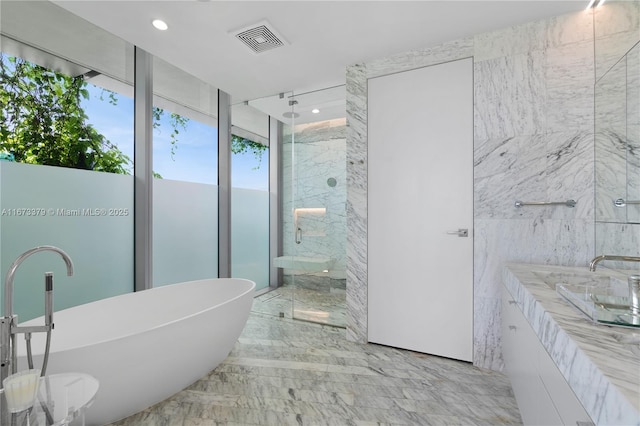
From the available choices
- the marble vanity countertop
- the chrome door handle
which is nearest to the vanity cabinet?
the marble vanity countertop

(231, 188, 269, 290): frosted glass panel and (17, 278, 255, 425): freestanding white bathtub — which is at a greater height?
(231, 188, 269, 290): frosted glass panel

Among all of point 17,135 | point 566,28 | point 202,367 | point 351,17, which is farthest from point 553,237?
point 17,135

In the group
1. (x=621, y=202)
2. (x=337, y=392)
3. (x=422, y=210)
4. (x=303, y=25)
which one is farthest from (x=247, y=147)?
(x=621, y=202)

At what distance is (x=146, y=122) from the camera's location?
2.91 metres

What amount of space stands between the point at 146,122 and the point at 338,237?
2188 millimetres

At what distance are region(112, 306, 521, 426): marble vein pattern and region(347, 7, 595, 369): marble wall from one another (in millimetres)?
432

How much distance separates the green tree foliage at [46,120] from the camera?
6.83ft

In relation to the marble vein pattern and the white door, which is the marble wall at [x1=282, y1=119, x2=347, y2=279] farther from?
the marble vein pattern

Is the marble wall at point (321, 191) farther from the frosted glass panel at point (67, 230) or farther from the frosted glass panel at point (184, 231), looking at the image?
the frosted glass panel at point (67, 230)

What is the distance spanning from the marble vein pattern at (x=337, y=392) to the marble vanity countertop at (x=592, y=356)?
99cm

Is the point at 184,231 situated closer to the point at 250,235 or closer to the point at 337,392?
the point at 250,235

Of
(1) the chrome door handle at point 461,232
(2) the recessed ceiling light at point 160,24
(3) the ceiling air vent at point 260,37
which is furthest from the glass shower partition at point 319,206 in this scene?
(2) the recessed ceiling light at point 160,24

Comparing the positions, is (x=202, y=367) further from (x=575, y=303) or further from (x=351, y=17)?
(x=351, y=17)

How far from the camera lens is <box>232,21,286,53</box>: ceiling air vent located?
90.3 inches
